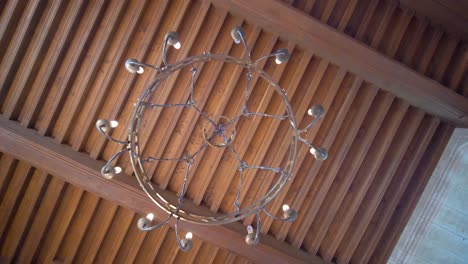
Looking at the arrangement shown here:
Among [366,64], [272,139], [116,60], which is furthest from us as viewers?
[272,139]

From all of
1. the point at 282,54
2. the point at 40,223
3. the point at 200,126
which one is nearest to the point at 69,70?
the point at 200,126

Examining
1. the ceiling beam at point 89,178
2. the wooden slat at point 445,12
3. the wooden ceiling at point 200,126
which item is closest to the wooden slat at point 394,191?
the wooden ceiling at point 200,126

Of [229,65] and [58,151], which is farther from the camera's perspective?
[229,65]

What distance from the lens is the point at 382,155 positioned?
12.9 feet

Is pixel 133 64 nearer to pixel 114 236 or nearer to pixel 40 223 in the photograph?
pixel 114 236

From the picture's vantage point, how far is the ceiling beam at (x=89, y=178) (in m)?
3.41

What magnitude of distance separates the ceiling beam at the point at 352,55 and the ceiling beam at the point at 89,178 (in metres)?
1.95

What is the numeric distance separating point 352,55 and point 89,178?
8.92ft

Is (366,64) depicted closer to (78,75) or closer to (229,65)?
(229,65)

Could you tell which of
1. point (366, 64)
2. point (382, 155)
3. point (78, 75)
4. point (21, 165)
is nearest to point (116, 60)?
point (78, 75)

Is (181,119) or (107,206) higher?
(181,119)

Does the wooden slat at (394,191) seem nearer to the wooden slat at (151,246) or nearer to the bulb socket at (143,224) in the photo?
the wooden slat at (151,246)

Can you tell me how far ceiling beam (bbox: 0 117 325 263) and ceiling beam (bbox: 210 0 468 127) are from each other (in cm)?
195

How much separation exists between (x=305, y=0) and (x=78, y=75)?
2.44 meters
